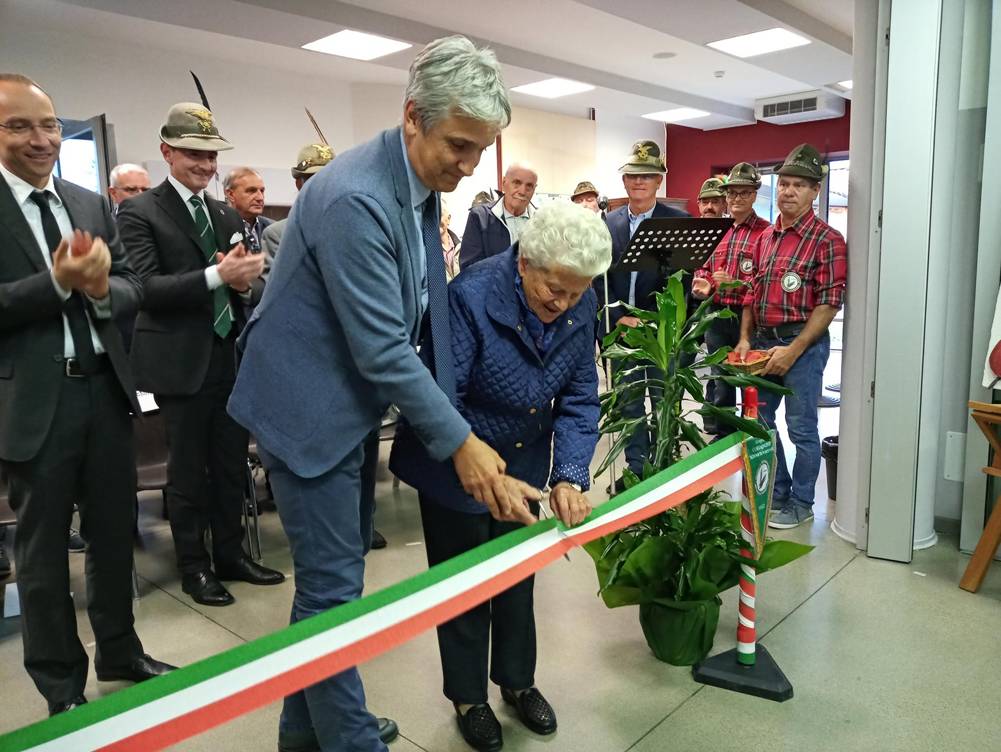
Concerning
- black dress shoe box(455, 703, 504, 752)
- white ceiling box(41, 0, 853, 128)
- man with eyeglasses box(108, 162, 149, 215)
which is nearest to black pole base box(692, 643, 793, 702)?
black dress shoe box(455, 703, 504, 752)

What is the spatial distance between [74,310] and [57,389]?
209 millimetres

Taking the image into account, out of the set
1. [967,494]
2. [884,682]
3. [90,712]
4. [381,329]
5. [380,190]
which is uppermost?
[380,190]

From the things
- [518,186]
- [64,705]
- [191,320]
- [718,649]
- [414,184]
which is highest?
[518,186]

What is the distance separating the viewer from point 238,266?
2518 millimetres

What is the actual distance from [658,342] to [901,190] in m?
Answer: 1.31

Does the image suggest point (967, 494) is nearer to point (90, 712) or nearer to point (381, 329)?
point (381, 329)

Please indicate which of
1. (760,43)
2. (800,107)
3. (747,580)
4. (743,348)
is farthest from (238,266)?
(800,107)

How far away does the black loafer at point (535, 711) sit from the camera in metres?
2.01

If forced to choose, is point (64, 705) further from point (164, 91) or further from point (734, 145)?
point (734, 145)

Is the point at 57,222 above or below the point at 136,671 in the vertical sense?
above

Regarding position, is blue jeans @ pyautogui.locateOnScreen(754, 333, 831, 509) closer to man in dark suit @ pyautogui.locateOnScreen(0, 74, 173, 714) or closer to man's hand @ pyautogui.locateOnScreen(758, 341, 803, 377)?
man's hand @ pyautogui.locateOnScreen(758, 341, 803, 377)

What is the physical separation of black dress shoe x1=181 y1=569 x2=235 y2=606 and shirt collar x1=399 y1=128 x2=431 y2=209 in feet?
6.49

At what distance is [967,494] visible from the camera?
3.10m

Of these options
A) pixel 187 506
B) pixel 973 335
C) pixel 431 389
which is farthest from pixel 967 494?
pixel 187 506
